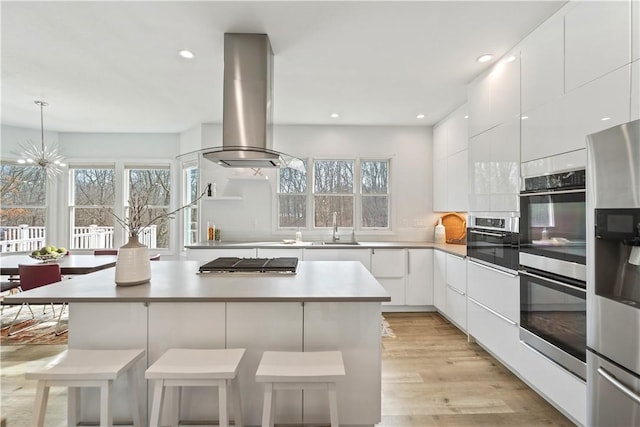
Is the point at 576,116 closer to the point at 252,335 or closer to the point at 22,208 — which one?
the point at 252,335

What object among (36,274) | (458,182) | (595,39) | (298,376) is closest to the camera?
(298,376)

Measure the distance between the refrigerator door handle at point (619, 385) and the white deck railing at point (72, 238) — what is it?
5.39 m

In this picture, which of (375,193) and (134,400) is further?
(375,193)

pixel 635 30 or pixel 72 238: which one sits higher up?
pixel 635 30

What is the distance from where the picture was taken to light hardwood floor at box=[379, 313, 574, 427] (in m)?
1.99

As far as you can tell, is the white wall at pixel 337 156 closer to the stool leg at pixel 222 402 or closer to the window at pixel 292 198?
the window at pixel 292 198

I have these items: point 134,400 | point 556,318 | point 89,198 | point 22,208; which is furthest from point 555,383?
point 22,208

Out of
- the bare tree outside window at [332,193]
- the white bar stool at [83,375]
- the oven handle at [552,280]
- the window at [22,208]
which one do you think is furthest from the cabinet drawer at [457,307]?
the window at [22,208]

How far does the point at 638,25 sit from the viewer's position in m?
1.48

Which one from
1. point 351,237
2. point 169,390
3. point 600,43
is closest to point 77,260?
point 169,390

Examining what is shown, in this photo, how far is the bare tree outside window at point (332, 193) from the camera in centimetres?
479

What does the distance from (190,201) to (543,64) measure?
4.74 meters

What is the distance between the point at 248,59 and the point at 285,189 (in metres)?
2.55

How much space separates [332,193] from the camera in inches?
189
